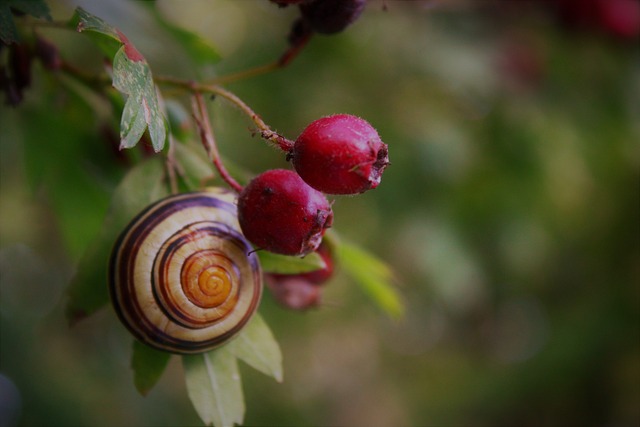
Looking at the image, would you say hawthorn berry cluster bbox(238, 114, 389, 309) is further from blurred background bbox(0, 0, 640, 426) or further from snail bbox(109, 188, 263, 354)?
blurred background bbox(0, 0, 640, 426)

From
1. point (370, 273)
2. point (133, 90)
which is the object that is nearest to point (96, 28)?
point (133, 90)

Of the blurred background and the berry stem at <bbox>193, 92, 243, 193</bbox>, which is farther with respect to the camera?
the blurred background

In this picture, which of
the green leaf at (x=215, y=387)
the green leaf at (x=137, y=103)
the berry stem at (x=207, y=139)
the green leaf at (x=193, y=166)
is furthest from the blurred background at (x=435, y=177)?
the green leaf at (x=215, y=387)

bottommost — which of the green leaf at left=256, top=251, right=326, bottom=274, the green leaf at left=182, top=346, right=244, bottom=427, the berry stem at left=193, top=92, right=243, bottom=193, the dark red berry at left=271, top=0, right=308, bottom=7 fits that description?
the green leaf at left=182, top=346, right=244, bottom=427

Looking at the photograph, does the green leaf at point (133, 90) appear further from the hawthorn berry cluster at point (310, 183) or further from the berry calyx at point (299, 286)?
the berry calyx at point (299, 286)

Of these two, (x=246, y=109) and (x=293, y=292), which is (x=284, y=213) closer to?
(x=246, y=109)

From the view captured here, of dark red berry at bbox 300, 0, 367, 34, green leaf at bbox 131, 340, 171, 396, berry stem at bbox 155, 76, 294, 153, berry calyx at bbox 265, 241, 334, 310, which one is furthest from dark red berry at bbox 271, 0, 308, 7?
green leaf at bbox 131, 340, 171, 396

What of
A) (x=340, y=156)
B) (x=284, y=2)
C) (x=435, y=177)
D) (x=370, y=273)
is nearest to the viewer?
(x=340, y=156)
